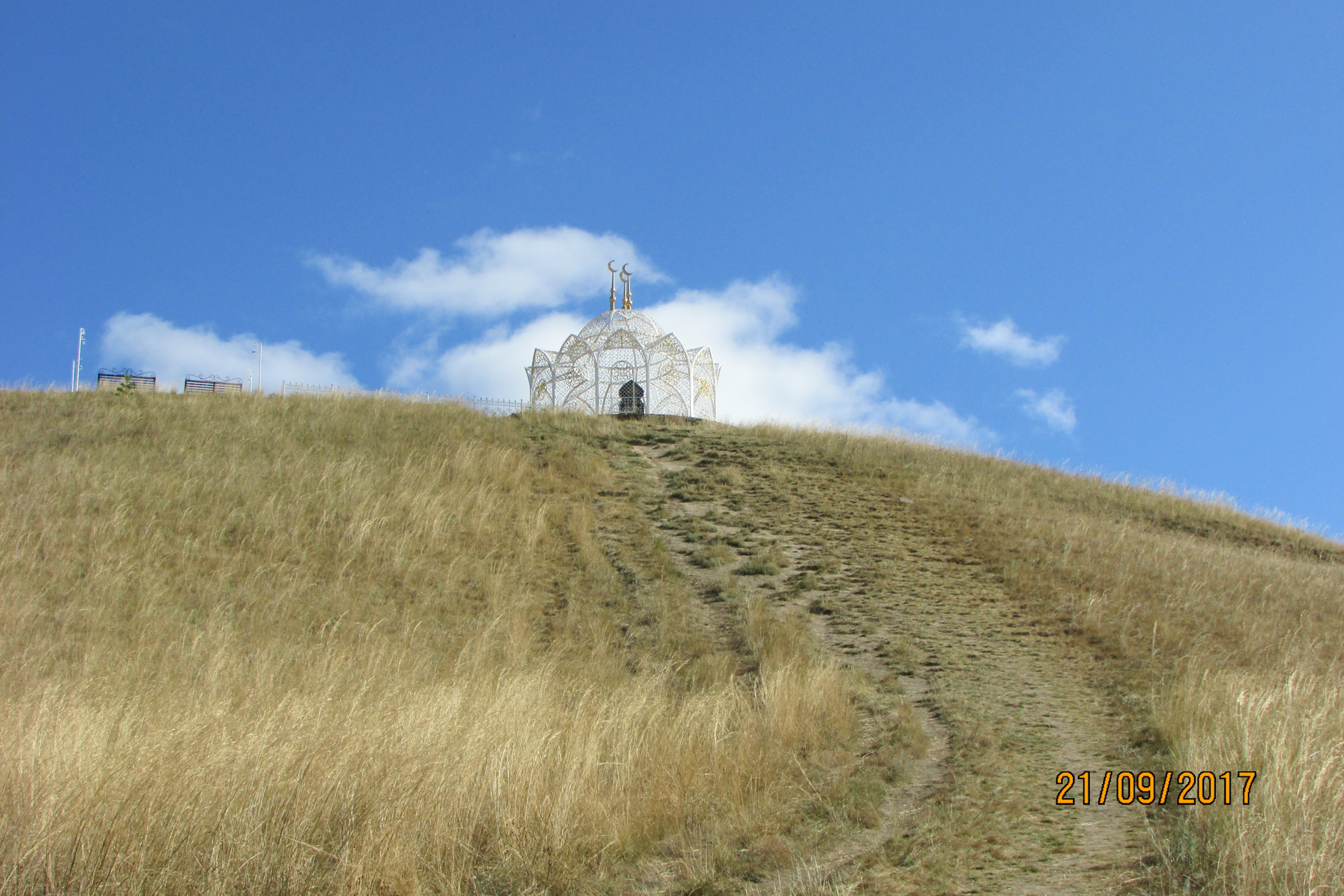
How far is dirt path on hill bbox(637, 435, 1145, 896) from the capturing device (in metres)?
5.27

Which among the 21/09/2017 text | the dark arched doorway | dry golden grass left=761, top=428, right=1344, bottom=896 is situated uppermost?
the dark arched doorway

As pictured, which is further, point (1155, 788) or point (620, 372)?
point (620, 372)

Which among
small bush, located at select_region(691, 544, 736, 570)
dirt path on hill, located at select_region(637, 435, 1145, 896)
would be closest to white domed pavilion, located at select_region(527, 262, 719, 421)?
dirt path on hill, located at select_region(637, 435, 1145, 896)

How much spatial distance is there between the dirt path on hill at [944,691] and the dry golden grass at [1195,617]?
1.61 feet

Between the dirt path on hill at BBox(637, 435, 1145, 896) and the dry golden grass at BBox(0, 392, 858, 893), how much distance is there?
2.64 feet

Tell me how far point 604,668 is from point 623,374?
15119 mm

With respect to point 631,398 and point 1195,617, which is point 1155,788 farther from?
point 631,398

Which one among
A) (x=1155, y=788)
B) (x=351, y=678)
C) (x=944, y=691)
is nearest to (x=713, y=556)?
(x=944, y=691)

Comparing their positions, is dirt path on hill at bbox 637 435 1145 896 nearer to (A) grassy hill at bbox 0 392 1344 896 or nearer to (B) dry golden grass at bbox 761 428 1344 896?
(A) grassy hill at bbox 0 392 1344 896

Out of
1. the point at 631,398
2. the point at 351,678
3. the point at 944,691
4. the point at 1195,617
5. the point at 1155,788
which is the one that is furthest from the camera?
the point at 631,398

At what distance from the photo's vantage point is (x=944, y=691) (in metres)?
9.02

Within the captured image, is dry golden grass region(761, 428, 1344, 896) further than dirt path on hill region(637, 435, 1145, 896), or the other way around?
dirt path on hill region(637, 435, 1145, 896)

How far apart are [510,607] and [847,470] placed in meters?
9.62

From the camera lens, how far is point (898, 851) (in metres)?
5.39
